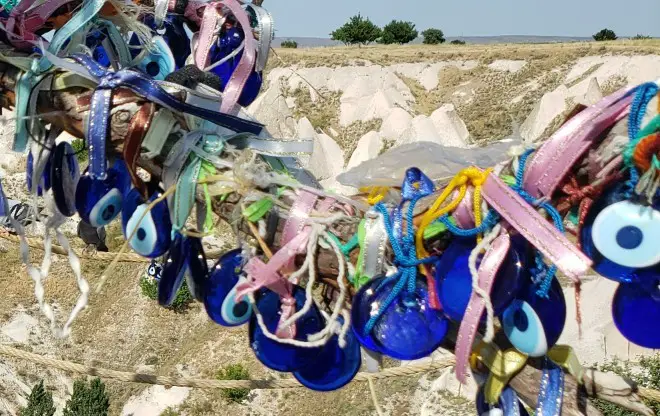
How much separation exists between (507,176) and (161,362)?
432 cm

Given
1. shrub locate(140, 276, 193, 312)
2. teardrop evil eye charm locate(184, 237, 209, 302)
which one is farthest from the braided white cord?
shrub locate(140, 276, 193, 312)

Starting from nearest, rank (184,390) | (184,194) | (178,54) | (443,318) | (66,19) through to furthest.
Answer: (443,318) < (184,194) < (66,19) < (178,54) < (184,390)

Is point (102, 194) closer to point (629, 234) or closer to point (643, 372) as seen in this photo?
point (629, 234)

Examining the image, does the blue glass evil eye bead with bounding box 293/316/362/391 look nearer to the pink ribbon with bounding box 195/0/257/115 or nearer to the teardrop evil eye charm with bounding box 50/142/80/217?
the pink ribbon with bounding box 195/0/257/115

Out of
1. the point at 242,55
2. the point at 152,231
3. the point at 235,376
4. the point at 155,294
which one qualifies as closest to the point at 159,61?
the point at 242,55

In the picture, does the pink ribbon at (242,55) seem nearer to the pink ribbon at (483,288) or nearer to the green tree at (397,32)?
the pink ribbon at (483,288)

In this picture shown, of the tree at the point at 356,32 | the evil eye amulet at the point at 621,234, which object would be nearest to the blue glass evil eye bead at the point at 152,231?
the evil eye amulet at the point at 621,234

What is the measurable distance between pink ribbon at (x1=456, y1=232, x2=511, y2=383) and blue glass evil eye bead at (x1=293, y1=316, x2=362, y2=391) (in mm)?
267

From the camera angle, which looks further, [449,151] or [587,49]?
[587,49]

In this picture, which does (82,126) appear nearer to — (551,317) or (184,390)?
(551,317)

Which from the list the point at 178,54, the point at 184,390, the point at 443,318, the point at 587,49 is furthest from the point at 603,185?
the point at 587,49

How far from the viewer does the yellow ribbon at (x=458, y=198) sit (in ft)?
2.72

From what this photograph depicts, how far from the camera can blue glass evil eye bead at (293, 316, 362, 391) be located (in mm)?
1078

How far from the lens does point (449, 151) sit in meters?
1.09
